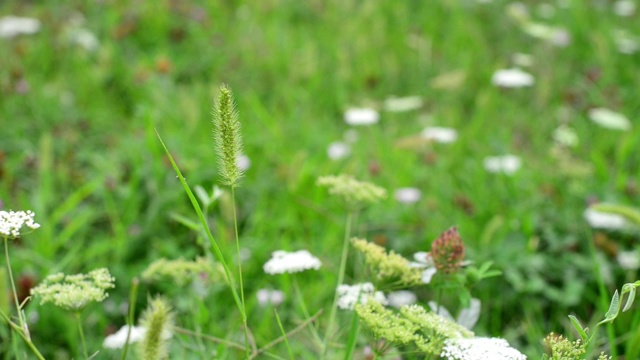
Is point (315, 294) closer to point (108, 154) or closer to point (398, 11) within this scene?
point (108, 154)

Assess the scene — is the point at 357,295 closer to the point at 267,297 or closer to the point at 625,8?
the point at 267,297

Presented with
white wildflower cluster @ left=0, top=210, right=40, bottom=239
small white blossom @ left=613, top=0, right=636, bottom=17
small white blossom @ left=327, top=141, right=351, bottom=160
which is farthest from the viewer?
small white blossom @ left=613, top=0, right=636, bottom=17

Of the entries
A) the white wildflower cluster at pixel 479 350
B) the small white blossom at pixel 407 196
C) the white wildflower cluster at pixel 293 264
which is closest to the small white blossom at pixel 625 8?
the small white blossom at pixel 407 196

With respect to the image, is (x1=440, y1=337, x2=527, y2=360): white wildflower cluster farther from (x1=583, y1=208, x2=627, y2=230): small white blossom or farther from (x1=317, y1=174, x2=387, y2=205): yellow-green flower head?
(x1=583, y1=208, x2=627, y2=230): small white blossom

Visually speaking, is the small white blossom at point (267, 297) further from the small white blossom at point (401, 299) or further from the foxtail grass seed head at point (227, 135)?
the foxtail grass seed head at point (227, 135)

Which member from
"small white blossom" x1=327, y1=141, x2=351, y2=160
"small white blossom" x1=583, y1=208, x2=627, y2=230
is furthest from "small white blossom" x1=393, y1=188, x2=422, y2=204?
"small white blossom" x1=583, y1=208, x2=627, y2=230

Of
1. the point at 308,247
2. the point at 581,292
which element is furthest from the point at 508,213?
the point at 308,247

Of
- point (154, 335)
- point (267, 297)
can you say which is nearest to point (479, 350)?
point (154, 335)
